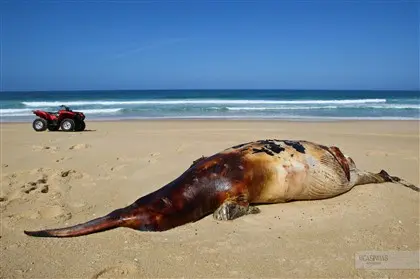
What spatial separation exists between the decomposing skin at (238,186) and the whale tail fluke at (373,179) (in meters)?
0.02

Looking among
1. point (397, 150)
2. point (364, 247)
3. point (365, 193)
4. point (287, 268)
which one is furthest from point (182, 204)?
point (397, 150)

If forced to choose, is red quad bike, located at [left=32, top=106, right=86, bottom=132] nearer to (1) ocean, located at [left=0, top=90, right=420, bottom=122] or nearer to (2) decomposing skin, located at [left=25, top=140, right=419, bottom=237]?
(1) ocean, located at [left=0, top=90, right=420, bottom=122]

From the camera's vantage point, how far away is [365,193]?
16.5ft

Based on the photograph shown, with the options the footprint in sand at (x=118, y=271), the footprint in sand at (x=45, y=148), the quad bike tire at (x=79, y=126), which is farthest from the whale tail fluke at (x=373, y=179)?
the quad bike tire at (x=79, y=126)

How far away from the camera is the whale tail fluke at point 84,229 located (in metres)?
3.59

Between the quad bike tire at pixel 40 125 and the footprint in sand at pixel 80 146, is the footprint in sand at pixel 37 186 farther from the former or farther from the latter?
the quad bike tire at pixel 40 125

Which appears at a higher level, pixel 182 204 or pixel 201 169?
pixel 201 169

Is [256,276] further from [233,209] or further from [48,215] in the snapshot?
[48,215]

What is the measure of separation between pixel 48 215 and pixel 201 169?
1.79 m

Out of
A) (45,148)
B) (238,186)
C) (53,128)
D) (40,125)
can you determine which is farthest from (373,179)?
(40,125)

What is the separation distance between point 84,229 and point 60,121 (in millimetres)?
9876

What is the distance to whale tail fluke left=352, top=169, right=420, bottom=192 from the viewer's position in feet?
17.2

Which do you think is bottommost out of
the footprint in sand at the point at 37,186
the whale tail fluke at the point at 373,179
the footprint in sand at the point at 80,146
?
the whale tail fluke at the point at 373,179

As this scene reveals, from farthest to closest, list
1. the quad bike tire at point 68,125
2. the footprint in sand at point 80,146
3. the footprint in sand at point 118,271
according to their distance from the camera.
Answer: the quad bike tire at point 68,125 → the footprint in sand at point 80,146 → the footprint in sand at point 118,271
